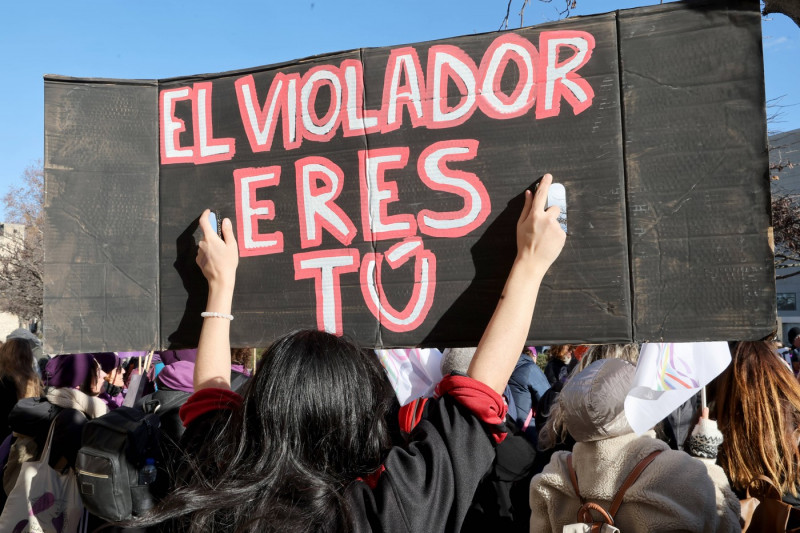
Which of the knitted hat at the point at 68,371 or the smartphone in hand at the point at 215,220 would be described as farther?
the knitted hat at the point at 68,371

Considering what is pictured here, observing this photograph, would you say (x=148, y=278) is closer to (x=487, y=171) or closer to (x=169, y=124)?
(x=169, y=124)

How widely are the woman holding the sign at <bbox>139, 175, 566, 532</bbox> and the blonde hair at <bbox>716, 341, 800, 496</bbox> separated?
73.7 inches

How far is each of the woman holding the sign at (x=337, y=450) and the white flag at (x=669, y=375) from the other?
71 cm

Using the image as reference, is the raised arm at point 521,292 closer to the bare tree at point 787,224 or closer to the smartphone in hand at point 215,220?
the smartphone in hand at point 215,220

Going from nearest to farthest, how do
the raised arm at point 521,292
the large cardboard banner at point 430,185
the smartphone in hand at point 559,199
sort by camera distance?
1. the raised arm at point 521,292
2. the large cardboard banner at point 430,185
3. the smartphone in hand at point 559,199

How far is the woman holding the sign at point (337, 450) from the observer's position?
1.39 meters

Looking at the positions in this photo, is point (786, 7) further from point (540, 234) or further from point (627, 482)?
point (627, 482)

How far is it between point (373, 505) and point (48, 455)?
298 centimetres

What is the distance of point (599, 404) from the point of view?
233cm

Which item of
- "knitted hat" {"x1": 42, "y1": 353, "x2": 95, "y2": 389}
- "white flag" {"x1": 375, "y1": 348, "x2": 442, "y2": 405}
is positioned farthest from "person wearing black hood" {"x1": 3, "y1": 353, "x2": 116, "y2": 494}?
"white flag" {"x1": 375, "y1": 348, "x2": 442, "y2": 405}

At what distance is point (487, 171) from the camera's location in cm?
207

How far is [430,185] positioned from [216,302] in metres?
0.82

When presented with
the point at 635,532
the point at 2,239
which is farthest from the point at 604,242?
the point at 2,239

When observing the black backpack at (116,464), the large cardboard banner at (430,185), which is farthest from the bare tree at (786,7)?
the black backpack at (116,464)
